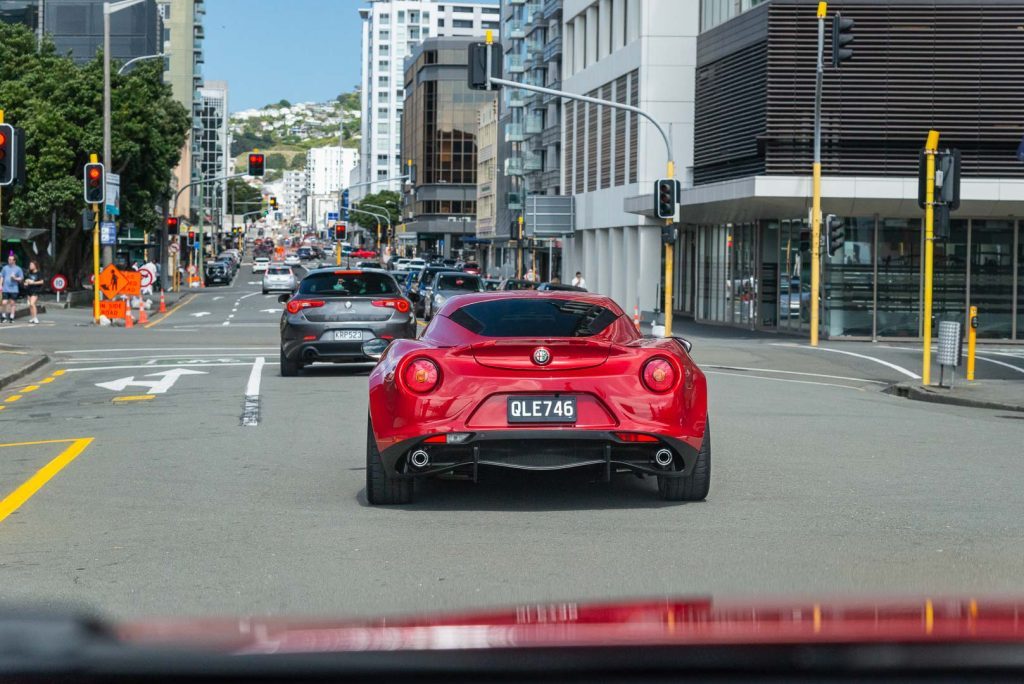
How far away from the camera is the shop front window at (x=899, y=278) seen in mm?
41969

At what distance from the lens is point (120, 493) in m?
9.79

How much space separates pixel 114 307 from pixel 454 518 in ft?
112

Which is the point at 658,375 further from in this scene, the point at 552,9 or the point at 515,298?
the point at 552,9

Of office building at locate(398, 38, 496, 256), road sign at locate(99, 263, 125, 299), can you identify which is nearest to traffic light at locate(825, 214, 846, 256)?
road sign at locate(99, 263, 125, 299)

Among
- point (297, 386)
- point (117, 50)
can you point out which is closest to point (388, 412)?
point (297, 386)

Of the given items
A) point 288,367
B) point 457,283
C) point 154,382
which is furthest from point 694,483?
point 457,283

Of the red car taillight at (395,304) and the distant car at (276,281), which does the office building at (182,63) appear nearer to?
the distant car at (276,281)

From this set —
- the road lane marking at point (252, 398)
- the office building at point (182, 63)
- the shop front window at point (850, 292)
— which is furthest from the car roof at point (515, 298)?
the office building at point (182, 63)

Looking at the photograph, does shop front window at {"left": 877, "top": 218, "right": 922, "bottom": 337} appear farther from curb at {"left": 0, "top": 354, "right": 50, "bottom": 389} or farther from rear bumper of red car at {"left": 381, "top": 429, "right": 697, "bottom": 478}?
rear bumper of red car at {"left": 381, "top": 429, "right": 697, "bottom": 478}

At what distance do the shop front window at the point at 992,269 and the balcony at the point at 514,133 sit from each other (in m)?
65.0

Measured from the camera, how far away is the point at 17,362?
80.1 feet

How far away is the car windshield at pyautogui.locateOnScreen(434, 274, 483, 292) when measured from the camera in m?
41.2

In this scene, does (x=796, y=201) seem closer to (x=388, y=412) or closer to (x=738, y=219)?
(x=738, y=219)

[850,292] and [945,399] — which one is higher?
[850,292]
